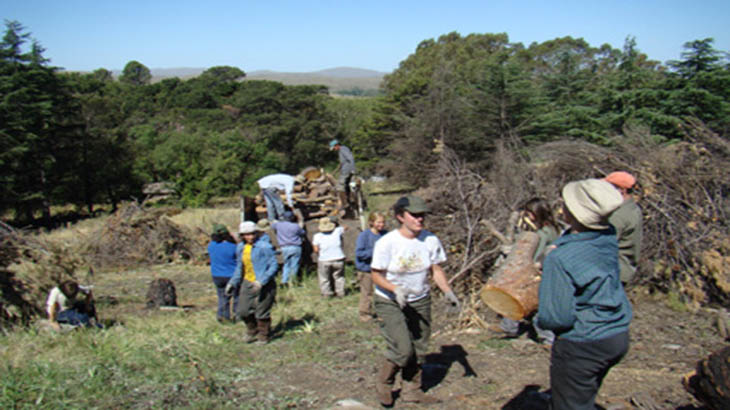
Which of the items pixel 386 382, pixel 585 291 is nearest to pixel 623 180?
pixel 585 291

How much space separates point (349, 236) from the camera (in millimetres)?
11148

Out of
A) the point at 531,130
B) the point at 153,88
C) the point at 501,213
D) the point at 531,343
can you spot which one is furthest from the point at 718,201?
the point at 153,88

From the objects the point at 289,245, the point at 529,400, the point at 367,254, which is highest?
the point at 367,254

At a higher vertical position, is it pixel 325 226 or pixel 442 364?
pixel 325 226

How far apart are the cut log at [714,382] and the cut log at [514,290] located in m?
1.18

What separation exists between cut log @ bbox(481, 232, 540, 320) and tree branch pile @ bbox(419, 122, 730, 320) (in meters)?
1.98

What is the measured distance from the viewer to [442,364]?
207 inches

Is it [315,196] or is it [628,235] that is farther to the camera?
[315,196]

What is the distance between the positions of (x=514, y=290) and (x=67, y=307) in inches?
209

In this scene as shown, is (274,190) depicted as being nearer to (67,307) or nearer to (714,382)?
(67,307)

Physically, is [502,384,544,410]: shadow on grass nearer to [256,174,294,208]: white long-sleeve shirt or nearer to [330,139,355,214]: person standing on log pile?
[330,139,355,214]: person standing on log pile

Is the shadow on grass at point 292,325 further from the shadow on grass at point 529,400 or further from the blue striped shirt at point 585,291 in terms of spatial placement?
the blue striped shirt at point 585,291

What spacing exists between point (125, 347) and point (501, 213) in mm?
5314

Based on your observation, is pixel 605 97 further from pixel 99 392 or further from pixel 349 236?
pixel 99 392
